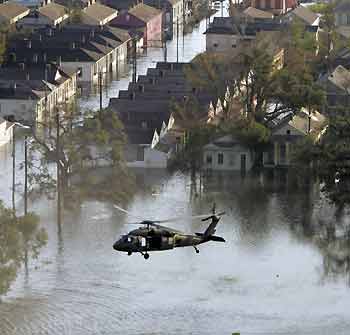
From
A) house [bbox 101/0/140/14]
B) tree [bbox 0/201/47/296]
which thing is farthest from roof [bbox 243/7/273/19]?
tree [bbox 0/201/47/296]

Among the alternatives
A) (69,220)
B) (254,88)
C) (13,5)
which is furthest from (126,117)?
(13,5)

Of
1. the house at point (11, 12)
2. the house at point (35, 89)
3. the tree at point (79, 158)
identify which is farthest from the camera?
the house at point (11, 12)

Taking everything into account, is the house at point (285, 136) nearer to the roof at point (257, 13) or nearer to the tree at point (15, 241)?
the tree at point (15, 241)

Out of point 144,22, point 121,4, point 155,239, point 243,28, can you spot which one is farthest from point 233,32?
point 155,239

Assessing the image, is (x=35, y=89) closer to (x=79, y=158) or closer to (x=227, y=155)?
(x=227, y=155)

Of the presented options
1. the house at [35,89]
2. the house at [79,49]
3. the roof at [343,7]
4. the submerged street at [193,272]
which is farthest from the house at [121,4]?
the submerged street at [193,272]
